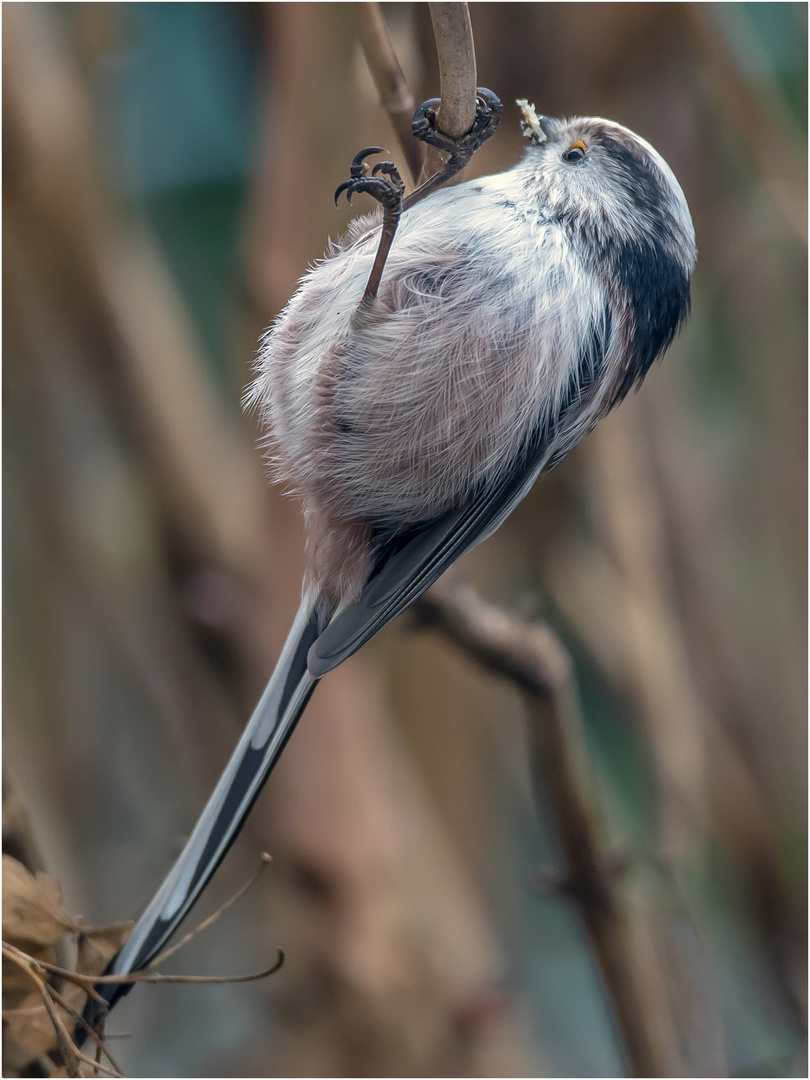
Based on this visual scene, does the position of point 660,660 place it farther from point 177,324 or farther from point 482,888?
point 177,324

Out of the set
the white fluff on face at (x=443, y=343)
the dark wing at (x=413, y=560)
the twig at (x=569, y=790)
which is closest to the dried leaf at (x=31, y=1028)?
the dark wing at (x=413, y=560)

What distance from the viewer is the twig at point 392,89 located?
1.07m

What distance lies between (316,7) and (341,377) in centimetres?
83

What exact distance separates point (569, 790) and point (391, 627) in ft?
1.74

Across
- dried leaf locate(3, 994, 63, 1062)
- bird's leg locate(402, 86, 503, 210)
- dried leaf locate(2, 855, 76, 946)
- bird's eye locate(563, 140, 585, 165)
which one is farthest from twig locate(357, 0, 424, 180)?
dried leaf locate(3, 994, 63, 1062)

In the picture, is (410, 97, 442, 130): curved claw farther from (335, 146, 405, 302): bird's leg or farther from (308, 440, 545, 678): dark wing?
(308, 440, 545, 678): dark wing

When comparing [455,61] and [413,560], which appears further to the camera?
[413,560]

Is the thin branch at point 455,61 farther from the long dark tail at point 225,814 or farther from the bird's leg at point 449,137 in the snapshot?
the long dark tail at point 225,814

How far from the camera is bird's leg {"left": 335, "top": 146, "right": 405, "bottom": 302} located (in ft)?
3.03

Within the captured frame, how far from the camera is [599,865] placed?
1346 millimetres

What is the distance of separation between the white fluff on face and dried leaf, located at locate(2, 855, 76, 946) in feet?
1.45

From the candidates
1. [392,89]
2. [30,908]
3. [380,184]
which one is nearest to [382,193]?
[380,184]

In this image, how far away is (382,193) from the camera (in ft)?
3.06

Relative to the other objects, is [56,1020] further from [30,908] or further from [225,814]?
[225,814]
